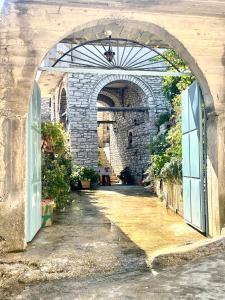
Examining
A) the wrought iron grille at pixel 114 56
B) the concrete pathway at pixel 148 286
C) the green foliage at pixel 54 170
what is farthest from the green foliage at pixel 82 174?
the concrete pathway at pixel 148 286

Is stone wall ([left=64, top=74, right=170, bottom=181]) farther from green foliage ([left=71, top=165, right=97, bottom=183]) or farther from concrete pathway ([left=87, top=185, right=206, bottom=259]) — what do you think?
concrete pathway ([left=87, top=185, right=206, bottom=259])

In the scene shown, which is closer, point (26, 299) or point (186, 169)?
point (26, 299)

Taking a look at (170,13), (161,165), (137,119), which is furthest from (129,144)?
(170,13)

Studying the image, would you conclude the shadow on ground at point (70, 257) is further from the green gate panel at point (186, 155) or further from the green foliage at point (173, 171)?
the green foliage at point (173, 171)

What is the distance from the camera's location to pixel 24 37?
4.66m

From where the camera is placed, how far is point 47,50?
15.4ft

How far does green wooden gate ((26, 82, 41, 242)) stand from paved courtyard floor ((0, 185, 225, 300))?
1.02 feet

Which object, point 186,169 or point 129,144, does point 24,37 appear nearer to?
point 186,169

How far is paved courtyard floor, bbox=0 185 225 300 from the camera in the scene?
2902mm

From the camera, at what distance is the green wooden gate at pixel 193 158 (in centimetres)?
548

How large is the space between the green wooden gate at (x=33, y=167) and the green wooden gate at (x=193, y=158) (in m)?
2.85

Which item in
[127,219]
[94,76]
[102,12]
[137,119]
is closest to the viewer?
[102,12]

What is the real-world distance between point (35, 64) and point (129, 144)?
13.7 m

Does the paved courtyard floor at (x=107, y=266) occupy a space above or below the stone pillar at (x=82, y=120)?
below
